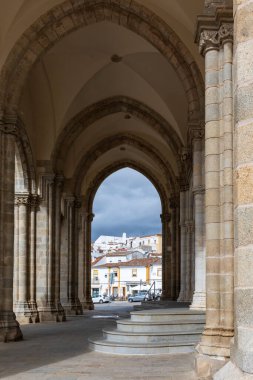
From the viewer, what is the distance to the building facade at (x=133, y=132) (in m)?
7.89

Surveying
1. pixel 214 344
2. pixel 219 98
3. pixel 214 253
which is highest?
pixel 219 98

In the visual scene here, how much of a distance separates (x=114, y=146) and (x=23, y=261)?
33.3 ft

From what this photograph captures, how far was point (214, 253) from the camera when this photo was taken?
27.1 ft

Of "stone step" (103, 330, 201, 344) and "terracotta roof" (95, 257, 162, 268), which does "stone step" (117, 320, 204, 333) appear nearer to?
"stone step" (103, 330, 201, 344)

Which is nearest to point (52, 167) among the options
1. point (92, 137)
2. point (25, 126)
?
point (25, 126)

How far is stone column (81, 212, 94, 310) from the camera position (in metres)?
31.2

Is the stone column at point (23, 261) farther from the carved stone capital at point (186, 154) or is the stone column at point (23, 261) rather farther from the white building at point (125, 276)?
the white building at point (125, 276)

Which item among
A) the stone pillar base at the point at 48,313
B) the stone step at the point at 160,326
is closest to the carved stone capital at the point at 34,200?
the stone pillar base at the point at 48,313

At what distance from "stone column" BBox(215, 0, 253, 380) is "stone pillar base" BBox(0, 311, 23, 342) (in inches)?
363

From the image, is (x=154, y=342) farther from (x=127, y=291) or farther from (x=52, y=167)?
(x=127, y=291)

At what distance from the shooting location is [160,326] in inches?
456

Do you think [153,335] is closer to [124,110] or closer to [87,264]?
[124,110]

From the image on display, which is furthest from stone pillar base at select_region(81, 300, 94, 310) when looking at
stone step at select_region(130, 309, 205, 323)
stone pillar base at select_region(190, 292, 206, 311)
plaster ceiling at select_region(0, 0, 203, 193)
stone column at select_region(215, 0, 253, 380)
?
stone column at select_region(215, 0, 253, 380)

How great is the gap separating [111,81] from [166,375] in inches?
599
